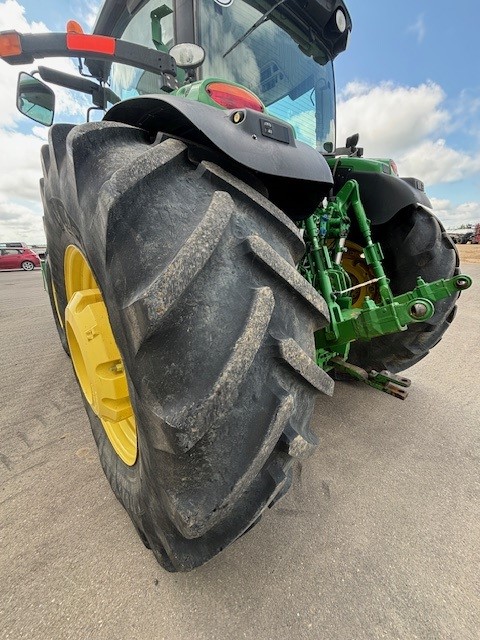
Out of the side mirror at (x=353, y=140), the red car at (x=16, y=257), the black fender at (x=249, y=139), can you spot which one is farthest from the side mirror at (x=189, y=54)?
the red car at (x=16, y=257)

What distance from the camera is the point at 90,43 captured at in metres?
1.49

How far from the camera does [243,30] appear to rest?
5.49 ft

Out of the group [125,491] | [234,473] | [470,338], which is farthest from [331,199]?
[470,338]

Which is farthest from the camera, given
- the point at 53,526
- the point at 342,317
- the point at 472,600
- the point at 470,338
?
the point at 470,338

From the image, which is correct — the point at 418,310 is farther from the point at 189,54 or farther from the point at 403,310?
the point at 189,54

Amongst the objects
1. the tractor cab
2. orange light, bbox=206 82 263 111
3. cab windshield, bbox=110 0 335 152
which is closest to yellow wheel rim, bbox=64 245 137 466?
orange light, bbox=206 82 263 111

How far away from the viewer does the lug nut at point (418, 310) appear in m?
1.25

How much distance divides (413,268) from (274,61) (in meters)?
1.37

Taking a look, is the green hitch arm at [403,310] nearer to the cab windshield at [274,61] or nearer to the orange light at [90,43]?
the cab windshield at [274,61]

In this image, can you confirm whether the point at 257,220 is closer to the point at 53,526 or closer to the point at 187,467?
the point at 187,467

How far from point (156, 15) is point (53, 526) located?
2.27 m

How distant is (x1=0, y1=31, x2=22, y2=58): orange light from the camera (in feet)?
4.86

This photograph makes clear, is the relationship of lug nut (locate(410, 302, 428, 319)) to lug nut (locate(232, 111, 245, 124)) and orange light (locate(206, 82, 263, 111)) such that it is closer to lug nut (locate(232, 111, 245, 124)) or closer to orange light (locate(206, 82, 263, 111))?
lug nut (locate(232, 111, 245, 124))

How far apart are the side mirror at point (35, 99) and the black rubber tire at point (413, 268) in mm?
2021
